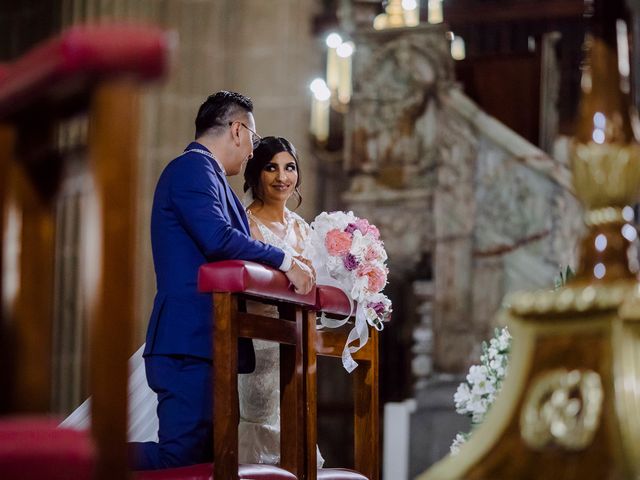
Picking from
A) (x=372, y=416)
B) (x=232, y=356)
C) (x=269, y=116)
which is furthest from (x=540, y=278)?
(x=232, y=356)

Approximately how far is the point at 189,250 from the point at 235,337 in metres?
0.58

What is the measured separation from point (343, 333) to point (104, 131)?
2763mm

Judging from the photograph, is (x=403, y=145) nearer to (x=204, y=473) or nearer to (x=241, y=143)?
(x=241, y=143)

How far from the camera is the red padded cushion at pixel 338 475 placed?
380cm

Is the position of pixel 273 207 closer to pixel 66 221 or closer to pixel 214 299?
pixel 214 299

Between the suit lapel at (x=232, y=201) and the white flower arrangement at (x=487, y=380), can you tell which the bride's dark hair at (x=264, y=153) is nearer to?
the suit lapel at (x=232, y=201)

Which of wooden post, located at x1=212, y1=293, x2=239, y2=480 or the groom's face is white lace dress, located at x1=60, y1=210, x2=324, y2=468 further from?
wooden post, located at x1=212, y1=293, x2=239, y2=480

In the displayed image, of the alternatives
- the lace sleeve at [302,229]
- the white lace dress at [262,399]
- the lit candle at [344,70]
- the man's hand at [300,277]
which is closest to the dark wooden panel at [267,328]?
the man's hand at [300,277]

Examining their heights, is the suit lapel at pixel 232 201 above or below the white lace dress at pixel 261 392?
above

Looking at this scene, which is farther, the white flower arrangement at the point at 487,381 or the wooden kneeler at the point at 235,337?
the white flower arrangement at the point at 487,381

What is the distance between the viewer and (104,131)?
4.95 ft

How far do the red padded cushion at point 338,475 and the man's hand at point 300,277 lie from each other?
0.65 meters

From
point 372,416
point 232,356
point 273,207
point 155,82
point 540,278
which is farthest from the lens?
point 540,278

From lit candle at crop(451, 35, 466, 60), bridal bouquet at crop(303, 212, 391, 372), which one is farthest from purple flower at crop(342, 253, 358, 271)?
lit candle at crop(451, 35, 466, 60)
